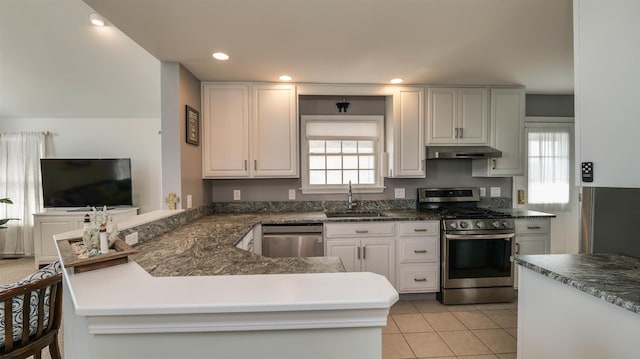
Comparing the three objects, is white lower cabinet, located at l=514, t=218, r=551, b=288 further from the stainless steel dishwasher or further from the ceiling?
the stainless steel dishwasher

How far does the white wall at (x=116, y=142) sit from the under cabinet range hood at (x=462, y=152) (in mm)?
4351

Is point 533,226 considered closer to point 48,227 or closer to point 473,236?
point 473,236

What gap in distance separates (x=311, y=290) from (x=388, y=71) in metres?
2.51

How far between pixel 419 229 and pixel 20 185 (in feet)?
20.2

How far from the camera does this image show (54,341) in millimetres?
1669

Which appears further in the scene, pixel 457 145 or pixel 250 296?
pixel 457 145

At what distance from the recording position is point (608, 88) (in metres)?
1.36

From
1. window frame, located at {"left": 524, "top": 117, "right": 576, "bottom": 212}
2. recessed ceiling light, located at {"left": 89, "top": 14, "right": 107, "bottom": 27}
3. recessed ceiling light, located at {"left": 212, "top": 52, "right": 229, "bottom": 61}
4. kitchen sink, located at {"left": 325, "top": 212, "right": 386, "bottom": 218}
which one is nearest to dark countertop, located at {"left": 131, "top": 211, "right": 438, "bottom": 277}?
kitchen sink, located at {"left": 325, "top": 212, "right": 386, "bottom": 218}

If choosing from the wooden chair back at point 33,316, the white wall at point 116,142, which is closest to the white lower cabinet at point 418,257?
the wooden chair back at point 33,316

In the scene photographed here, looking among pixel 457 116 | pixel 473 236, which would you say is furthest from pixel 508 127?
pixel 473 236

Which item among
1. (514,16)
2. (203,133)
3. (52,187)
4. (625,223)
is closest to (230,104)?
(203,133)

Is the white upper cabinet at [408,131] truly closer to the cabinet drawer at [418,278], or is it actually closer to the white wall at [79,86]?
the cabinet drawer at [418,278]

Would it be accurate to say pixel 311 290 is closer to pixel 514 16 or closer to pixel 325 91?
pixel 514 16

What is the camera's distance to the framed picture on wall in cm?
267
